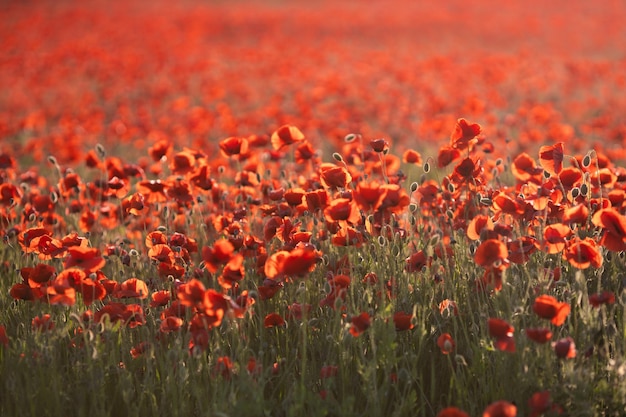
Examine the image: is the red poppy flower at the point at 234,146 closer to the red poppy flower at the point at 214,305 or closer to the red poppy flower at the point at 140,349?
the red poppy flower at the point at 140,349

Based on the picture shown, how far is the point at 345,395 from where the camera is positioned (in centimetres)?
220

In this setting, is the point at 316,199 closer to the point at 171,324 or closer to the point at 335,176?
the point at 335,176

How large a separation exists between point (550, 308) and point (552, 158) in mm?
831

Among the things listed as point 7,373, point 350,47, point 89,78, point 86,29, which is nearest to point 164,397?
point 7,373

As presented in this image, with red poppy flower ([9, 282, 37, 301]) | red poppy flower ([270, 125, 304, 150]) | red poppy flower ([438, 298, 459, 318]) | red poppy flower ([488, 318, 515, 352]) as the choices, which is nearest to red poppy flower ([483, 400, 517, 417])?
red poppy flower ([488, 318, 515, 352])

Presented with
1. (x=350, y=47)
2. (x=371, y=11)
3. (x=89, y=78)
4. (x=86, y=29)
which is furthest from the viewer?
(x=371, y=11)

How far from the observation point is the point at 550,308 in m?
1.89

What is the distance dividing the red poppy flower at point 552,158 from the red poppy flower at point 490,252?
0.61m

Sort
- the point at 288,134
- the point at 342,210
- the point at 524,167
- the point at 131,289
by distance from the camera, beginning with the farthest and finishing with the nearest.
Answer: the point at 288,134, the point at 524,167, the point at 131,289, the point at 342,210

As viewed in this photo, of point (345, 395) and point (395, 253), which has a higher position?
point (395, 253)

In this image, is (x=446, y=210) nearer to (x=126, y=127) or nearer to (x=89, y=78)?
(x=126, y=127)

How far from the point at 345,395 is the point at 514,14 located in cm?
1920

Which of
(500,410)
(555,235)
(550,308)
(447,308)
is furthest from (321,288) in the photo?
(500,410)

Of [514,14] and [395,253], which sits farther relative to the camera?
[514,14]
